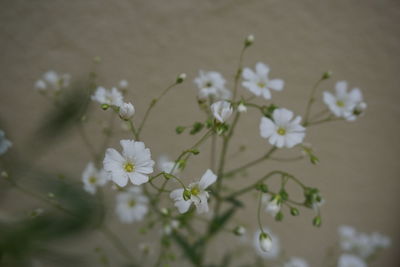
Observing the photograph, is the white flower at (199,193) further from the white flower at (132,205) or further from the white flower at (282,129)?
the white flower at (132,205)

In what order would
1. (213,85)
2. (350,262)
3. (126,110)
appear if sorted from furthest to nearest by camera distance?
(350,262)
(213,85)
(126,110)

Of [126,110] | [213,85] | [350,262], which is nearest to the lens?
[126,110]


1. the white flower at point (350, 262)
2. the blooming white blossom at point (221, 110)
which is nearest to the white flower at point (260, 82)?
the blooming white blossom at point (221, 110)

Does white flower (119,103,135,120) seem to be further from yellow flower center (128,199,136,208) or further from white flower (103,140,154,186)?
yellow flower center (128,199,136,208)

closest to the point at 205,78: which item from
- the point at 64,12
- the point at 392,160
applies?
the point at 64,12

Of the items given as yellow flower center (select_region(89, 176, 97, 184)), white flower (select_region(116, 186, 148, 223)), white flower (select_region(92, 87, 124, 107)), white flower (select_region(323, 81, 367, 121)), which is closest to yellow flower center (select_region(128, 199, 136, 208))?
white flower (select_region(116, 186, 148, 223))

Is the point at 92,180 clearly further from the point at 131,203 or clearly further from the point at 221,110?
the point at 221,110

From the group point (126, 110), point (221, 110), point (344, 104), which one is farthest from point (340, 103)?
point (126, 110)
